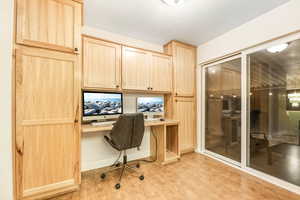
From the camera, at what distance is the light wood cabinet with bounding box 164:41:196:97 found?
2.78m

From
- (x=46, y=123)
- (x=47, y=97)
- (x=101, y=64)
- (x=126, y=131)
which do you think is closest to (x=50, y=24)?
(x=101, y=64)

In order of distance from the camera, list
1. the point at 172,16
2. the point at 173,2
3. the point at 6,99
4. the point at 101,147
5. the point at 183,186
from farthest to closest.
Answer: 1. the point at 101,147
2. the point at 172,16
3. the point at 183,186
4. the point at 173,2
5. the point at 6,99

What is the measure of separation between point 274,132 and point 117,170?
2.57 meters

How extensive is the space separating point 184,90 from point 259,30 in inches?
60.8

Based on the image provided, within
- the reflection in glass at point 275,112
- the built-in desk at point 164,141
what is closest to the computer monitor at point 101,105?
the built-in desk at point 164,141

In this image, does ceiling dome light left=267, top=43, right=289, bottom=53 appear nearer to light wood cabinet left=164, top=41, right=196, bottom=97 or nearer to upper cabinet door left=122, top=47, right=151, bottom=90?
light wood cabinet left=164, top=41, right=196, bottom=97

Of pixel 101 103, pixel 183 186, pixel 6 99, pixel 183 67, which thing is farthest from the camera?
pixel 183 67

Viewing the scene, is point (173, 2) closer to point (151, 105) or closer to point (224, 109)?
point (151, 105)

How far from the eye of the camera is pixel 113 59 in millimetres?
2201

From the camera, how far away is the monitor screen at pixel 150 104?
258cm

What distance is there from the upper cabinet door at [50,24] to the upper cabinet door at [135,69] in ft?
2.68

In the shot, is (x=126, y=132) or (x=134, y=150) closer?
(x=126, y=132)

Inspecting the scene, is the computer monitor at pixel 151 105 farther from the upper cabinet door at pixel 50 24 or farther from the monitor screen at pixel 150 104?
the upper cabinet door at pixel 50 24

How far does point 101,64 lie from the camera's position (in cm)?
211
